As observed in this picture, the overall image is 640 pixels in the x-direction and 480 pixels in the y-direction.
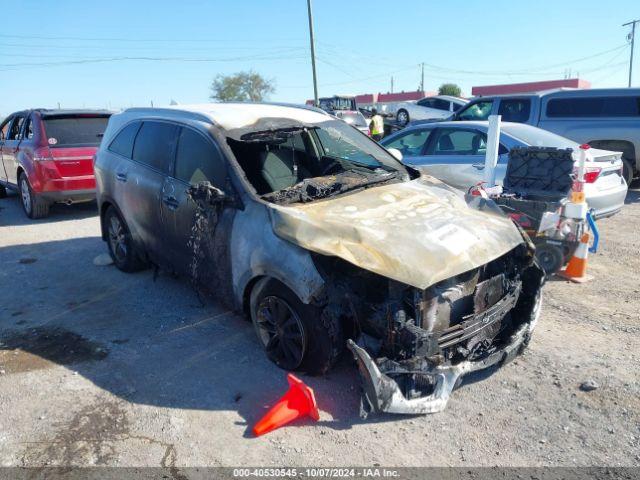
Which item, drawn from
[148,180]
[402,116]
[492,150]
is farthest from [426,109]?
[148,180]

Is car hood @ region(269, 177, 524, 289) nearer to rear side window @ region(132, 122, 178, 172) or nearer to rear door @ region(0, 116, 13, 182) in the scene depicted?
rear side window @ region(132, 122, 178, 172)

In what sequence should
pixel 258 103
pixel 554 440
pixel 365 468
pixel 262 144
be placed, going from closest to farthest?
pixel 365 468
pixel 554 440
pixel 262 144
pixel 258 103

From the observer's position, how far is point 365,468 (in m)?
2.71

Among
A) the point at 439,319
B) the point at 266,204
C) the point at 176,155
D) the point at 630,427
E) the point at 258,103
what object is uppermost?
the point at 258,103

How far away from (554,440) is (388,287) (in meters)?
1.27

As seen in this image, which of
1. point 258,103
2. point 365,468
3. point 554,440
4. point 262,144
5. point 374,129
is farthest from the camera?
point 374,129

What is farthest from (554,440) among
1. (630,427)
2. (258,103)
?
(258,103)

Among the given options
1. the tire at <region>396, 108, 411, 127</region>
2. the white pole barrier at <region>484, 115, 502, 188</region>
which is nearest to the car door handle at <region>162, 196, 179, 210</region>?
the white pole barrier at <region>484, 115, 502, 188</region>

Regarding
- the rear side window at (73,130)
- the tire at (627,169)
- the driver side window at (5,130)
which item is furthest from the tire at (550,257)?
the driver side window at (5,130)

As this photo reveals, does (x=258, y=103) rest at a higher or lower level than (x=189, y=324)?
higher

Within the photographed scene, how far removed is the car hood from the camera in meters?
2.96

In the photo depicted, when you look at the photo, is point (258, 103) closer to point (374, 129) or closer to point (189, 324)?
point (189, 324)

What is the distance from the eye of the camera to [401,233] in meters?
3.22

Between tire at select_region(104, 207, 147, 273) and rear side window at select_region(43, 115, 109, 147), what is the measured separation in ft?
11.4
